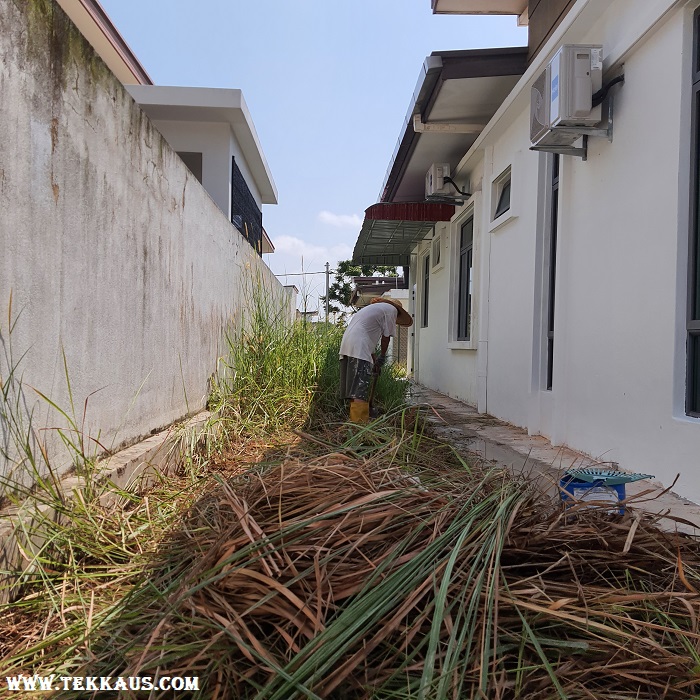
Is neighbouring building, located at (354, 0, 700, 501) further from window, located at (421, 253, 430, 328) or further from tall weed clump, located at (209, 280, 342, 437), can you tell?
window, located at (421, 253, 430, 328)

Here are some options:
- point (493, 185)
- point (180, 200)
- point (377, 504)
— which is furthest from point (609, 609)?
point (493, 185)

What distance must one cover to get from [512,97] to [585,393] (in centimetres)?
286

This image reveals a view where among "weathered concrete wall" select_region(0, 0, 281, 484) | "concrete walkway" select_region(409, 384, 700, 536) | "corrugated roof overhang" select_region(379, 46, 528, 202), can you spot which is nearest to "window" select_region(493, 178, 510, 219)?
"corrugated roof overhang" select_region(379, 46, 528, 202)

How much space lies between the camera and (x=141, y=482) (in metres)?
2.64

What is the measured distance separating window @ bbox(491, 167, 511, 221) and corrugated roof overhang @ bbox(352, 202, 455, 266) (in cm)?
180

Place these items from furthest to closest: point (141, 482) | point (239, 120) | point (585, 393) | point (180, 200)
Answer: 1. point (239, 120)
2. point (585, 393)
3. point (180, 200)
4. point (141, 482)

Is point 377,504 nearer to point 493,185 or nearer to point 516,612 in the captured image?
point 516,612

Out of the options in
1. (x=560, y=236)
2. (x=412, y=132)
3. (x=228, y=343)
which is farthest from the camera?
(x=412, y=132)

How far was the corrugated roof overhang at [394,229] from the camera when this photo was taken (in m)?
8.39

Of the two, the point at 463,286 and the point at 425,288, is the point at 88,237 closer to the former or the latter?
the point at 463,286

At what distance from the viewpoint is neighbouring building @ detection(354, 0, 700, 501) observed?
2.91 m

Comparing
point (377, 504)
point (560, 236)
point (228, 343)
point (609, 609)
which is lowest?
point (609, 609)

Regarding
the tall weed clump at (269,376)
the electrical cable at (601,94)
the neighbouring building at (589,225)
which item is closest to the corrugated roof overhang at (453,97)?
the neighbouring building at (589,225)

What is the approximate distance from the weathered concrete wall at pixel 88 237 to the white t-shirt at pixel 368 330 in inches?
70.3
